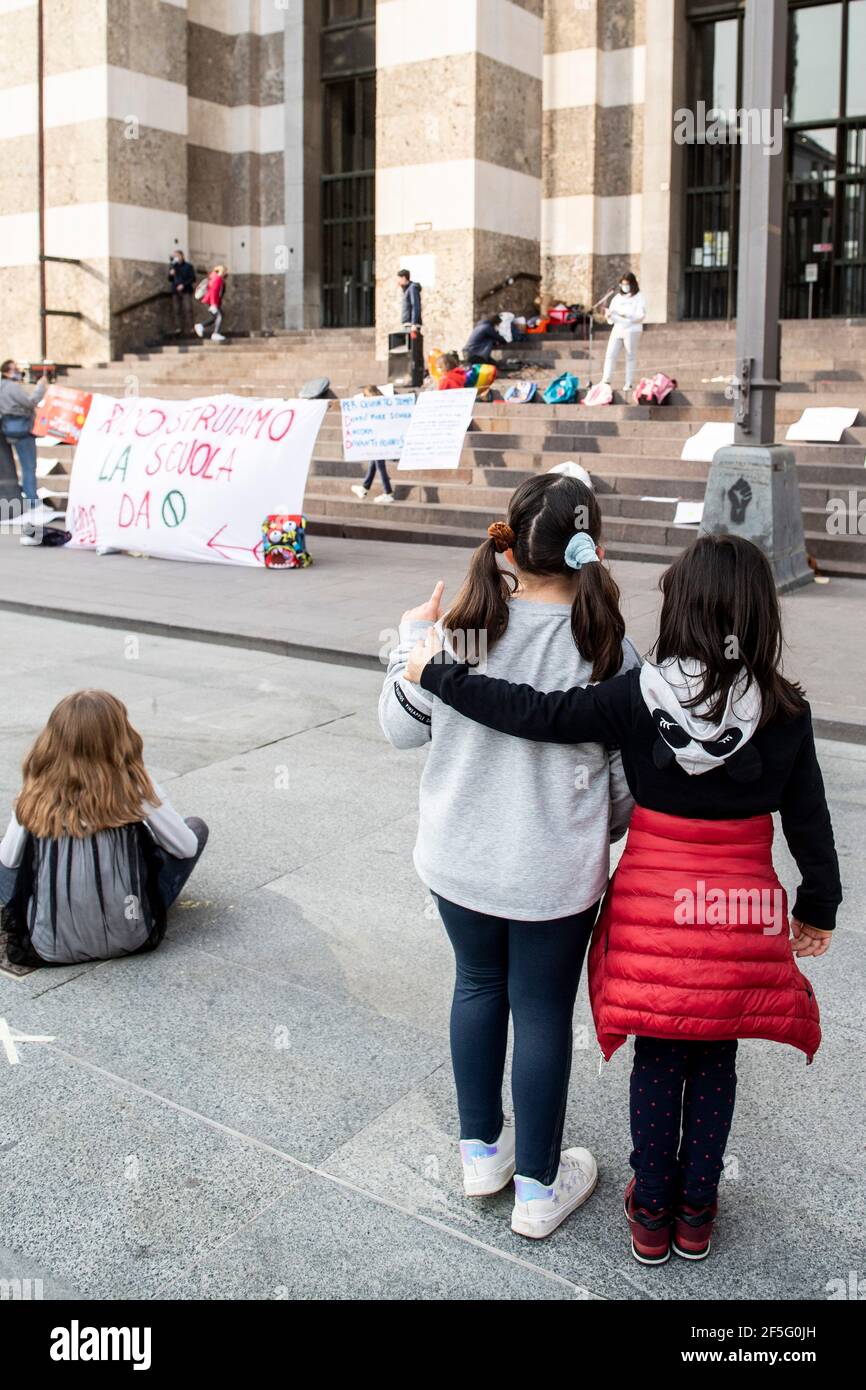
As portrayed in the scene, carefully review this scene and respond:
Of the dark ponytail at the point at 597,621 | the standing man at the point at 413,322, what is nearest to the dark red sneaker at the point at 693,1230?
the dark ponytail at the point at 597,621

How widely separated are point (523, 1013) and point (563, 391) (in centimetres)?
1558

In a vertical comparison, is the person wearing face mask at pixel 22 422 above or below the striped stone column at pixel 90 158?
below

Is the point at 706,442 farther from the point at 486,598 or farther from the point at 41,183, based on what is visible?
the point at 41,183

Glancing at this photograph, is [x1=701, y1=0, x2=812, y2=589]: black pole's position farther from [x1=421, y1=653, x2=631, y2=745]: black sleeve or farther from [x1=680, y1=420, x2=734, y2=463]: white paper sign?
[x1=421, y1=653, x2=631, y2=745]: black sleeve

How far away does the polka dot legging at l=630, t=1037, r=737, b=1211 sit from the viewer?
9.59ft

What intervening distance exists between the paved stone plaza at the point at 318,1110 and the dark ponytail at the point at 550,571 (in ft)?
4.55

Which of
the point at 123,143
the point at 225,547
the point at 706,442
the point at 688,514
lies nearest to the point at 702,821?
the point at 225,547

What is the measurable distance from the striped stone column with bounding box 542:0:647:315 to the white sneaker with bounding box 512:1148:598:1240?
21.8 m

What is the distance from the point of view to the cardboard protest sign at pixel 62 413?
52.7ft

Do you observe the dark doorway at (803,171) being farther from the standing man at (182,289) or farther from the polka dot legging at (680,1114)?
the polka dot legging at (680,1114)

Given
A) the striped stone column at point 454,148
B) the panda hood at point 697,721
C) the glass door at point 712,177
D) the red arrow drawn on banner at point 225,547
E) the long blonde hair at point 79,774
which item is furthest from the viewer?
the glass door at point 712,177

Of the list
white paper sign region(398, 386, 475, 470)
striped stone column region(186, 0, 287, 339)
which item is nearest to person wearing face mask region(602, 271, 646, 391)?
white paper sign region(398, 386, 475, 470)

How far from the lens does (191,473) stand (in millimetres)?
13367

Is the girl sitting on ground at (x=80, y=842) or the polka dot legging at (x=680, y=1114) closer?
the polka dot legging at (x=680, y=1114)
